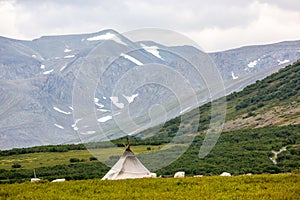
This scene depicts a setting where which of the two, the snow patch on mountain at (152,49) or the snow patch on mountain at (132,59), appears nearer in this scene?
the snow patch on mountain at (152,49)

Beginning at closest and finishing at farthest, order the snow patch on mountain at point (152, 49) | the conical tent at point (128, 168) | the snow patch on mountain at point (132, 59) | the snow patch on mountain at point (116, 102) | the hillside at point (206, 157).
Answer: the conical tent at point (128, 168) → the snow patch on mountain at point (116, 102) → the snow patch on mountain at point (152, 49) → the snow patch on mountain at point (132, 59) → the hillside at point (206, 157)

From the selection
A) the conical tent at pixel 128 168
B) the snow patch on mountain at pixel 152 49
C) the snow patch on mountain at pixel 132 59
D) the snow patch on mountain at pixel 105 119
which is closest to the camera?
the snow patch on mountain at pixel 105 119

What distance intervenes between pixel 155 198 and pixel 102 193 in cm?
541

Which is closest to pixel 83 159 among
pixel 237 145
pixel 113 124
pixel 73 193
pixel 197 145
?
pixel 197 145

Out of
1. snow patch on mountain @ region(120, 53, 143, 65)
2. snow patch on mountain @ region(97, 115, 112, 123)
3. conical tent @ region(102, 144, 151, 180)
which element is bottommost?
conical tent @ region(102, 144, 151, 180)

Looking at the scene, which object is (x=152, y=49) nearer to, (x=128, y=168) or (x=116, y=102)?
(x=116, y=102)

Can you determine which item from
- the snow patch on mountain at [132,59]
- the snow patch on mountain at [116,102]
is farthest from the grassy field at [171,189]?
the snow patch on mountain at [132,59]

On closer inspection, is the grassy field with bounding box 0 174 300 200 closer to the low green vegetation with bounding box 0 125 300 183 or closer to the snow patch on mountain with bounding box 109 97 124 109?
the snow patch on mountain with bounding box 109 97 124 109

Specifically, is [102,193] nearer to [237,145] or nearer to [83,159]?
[83,159]

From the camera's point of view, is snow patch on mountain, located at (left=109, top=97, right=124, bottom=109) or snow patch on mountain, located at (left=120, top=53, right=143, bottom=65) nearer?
snow patch on mountain, located at (left=109, top=97, right=124, bottom=109)

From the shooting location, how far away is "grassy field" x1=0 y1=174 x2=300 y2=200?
41438 mm

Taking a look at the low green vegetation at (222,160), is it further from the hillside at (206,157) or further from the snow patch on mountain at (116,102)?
the snow patch on mountain at (116,102)

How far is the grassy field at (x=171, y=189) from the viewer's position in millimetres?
41438

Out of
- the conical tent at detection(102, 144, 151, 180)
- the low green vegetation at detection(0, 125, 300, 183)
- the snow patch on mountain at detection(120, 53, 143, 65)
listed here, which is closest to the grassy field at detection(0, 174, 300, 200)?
the conical tent at detection(102, 144, 151, 180)
